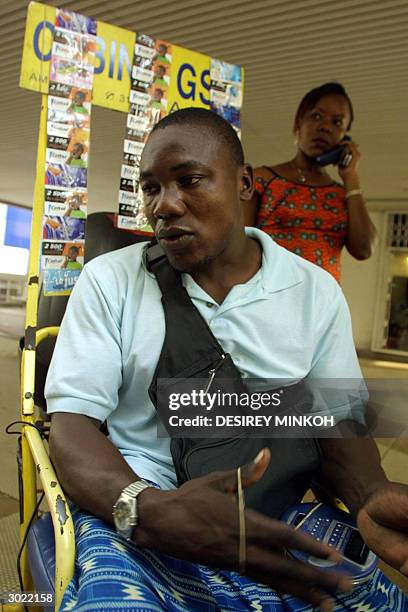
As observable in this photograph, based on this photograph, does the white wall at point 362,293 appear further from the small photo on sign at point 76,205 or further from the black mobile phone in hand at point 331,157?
the small photo on sign at point 76,205

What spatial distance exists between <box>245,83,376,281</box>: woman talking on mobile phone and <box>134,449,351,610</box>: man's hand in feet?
3.65

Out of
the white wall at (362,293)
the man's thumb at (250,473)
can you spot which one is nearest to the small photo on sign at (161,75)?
the man's thumb at (250,473)

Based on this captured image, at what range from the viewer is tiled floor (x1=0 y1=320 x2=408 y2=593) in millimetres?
1021

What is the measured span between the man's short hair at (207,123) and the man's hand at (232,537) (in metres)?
0.71

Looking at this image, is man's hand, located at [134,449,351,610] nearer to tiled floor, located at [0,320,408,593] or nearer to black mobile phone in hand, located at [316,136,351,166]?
tiled floor, located at [0,320,408,593]

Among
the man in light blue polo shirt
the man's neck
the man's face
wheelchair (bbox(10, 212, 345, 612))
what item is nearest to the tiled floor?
the man in light blue polo shirt

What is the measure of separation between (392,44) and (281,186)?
3.27m

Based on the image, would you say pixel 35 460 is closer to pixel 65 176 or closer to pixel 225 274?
pixel 225 274

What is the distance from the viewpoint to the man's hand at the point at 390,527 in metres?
0.63

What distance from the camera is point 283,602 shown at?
2.64ft

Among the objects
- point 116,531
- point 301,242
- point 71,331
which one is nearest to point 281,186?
point 301,242

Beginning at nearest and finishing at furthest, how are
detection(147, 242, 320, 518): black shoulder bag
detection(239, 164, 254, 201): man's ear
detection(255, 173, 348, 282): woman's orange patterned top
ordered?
detection(147, 242, 320, 518): black shoulder bag < detection(239, 164, 254, 201): man's ear < detection(255, 173, 348, 282): woman's orange patterned top

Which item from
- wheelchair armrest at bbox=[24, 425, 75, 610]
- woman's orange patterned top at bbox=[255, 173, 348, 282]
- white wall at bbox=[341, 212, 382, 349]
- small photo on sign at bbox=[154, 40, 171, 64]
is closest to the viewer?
wheelchair armrest at bbox=[24, 425, 75, 610]

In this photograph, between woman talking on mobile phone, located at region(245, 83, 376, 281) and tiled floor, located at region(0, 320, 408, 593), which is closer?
tiled floor, located at region(0, 320, 408, 593)
